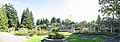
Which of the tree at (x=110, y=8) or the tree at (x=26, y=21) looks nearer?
the tree at (x=110, y=8)

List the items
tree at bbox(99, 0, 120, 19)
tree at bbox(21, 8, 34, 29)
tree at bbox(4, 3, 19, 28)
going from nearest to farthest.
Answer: tree at bbox(99, 0, 120, 19) < tree at bbox(4, 3, 19, 28) < tree at bbox(21, 8, 34, 29)

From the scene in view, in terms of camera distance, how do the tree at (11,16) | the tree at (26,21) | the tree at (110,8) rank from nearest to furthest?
the tree at (110,8) < the tree at (11,16) < the tree at (26,21)

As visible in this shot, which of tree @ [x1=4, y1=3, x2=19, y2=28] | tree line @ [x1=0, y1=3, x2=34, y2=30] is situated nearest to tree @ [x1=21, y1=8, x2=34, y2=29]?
tree line @ [x1=0, y1=3, x2=34, y2=30]

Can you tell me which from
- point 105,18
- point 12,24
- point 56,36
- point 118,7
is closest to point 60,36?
point 56,36

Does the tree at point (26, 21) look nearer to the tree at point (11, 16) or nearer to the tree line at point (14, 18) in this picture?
the tree line at point (14, 18)

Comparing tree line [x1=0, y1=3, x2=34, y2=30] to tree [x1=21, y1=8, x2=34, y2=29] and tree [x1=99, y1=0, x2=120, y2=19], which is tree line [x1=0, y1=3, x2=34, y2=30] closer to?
tree [x1=21, y1=8, x2=34, y2=29]

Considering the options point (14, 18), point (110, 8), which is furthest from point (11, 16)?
point (110, 8)

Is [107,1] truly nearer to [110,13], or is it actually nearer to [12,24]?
[110,13]

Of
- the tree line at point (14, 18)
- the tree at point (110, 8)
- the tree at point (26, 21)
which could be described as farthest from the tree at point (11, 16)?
the tree at point (110, 8)

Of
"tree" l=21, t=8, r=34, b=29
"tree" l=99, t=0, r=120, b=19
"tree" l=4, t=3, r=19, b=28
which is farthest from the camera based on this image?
"tree" l=21, t=8, r=34, b=29

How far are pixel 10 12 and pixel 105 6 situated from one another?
33.9m

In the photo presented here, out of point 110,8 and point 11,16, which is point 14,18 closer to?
point 11,16

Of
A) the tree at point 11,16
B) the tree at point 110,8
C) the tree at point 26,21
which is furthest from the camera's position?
the tree at point 26,21

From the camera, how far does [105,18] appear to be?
32.4 m
